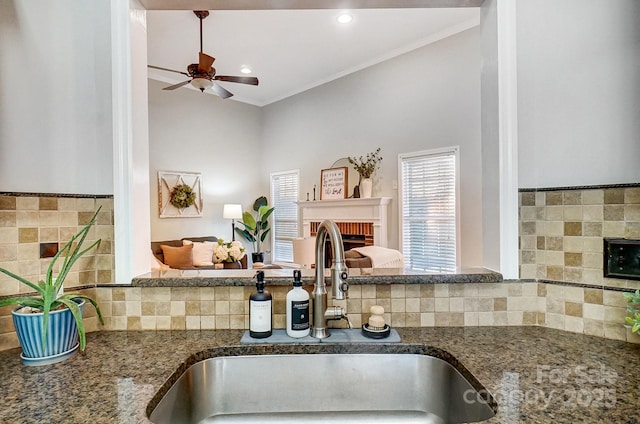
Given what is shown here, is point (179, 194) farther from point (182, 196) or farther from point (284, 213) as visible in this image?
point (284, 213)

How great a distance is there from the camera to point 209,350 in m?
1.05

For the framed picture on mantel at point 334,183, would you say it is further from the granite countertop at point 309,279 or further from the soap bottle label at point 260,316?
the soap bottle label at point 260,316

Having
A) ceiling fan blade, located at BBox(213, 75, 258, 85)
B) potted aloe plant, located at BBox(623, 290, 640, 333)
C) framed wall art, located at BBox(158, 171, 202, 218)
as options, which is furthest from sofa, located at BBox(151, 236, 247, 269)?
potted aloe plant, located at BBox(623, 290, 640, 333)

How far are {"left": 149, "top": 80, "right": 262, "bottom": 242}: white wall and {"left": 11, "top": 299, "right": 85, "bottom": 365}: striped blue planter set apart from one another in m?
4.62

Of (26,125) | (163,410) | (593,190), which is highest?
Answer: (26,125)

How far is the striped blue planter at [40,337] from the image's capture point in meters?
0.95

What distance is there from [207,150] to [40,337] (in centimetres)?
539

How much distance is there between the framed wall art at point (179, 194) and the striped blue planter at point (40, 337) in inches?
184

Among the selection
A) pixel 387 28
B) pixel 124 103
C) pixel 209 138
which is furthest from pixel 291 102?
pixel 124 103

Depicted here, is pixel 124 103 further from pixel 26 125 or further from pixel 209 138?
pixel 209 138

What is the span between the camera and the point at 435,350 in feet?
3.46

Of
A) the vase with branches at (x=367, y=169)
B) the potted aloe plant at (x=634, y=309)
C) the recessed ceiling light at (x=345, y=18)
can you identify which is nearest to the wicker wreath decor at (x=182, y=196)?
the vase with branches at (x=367, y=169)

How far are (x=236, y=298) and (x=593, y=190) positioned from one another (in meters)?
1.22

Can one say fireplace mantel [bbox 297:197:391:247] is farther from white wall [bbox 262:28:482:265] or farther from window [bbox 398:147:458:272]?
window [bbox 398:147:458:272]
